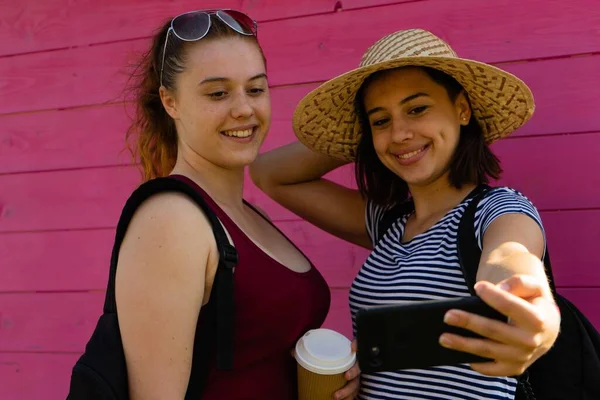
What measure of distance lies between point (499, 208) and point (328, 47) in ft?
3.99

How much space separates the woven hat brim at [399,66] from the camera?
1.98 metres

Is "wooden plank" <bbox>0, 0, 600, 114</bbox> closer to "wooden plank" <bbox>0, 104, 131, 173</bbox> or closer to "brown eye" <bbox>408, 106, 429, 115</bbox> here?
"wooden plank" <bbox>0, 104, 131, 173</bbox>

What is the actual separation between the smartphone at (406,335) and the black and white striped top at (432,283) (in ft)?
1.64

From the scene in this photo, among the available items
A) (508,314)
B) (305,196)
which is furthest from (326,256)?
(508,314)

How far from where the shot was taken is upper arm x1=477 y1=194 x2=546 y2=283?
136cm

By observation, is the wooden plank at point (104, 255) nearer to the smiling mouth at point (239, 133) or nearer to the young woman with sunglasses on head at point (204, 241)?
the young woman with sunglasses on head at point (204, 241)

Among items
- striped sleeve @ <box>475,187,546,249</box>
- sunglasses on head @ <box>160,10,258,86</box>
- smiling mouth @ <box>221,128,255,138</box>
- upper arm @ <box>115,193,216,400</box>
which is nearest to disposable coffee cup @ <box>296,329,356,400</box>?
upper arm @ <box>115,193,216,400</box>

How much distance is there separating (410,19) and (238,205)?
3.21 feet

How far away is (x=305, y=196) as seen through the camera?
2.51m

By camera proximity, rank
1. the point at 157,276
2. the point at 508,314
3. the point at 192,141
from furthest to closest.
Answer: the point at 192,141 < the point at 157,276 < the point at 508,314

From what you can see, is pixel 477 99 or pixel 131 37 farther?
pixel 131 37

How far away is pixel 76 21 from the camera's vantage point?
10.2 feet

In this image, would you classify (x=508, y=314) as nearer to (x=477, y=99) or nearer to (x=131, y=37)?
(x=477, y=99)

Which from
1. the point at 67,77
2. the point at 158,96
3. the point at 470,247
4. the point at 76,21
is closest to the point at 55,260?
the point at 67,77
